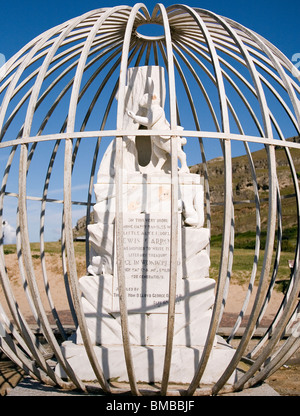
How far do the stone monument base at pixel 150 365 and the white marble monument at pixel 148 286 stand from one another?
0.04 ft

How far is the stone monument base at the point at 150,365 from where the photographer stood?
5.25 meters

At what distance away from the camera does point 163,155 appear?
22.2 feet

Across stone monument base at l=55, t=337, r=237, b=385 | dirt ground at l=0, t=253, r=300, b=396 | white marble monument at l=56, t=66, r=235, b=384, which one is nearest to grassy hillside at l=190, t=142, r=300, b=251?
dirt ground at l=0, t=253, r=300, b=396

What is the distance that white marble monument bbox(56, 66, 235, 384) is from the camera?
530cm

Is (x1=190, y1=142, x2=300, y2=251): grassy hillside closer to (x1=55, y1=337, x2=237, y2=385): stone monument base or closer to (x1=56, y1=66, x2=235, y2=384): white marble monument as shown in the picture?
(x1=56, y1=66, x2=235, y2=384): white marble monument

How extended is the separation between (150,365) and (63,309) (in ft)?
27.8

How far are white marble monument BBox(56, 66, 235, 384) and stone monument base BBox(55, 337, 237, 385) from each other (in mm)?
11

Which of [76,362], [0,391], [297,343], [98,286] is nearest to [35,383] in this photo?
[76,362]

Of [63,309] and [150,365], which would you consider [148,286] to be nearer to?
[150,365]

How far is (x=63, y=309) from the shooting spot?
13266mm

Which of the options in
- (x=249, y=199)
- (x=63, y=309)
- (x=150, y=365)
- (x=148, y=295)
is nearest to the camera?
(x=150, y=365)

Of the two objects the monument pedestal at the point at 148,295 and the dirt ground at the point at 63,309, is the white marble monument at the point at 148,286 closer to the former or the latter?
the monument pedestal at the point at 148,295

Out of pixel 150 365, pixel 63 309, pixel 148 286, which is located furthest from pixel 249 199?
pixel 150 365

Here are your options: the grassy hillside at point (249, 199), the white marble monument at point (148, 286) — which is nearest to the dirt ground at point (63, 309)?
the white marble monument at point (148, 286)
